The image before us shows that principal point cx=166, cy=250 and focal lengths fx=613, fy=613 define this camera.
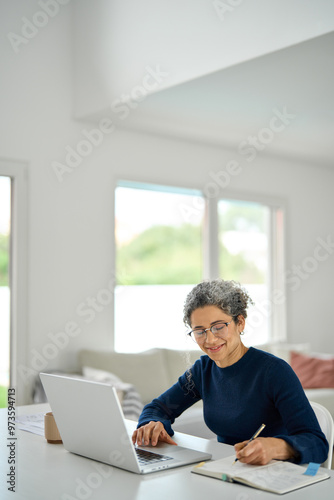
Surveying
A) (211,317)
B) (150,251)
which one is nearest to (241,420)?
(211,317)

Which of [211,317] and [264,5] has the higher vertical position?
[264,5]

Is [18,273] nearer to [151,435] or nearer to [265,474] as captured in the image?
[151,435]

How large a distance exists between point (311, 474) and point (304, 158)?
483 centimetres

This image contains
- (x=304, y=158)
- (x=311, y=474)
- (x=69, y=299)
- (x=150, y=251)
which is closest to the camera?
(x=311, y=474)

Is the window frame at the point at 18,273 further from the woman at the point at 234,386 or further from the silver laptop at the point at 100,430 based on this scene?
the silver laptop at the point at 100,430

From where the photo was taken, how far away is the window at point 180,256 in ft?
15.8

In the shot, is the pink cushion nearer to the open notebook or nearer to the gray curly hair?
the gray curly hair

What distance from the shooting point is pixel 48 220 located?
4.23 metres

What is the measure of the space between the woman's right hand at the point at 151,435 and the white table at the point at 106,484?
18 cm

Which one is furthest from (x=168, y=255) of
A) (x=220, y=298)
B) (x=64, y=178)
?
(x=220, y=298)

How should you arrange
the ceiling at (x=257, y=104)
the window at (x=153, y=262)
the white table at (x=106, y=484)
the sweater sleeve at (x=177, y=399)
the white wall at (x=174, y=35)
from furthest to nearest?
the window at (x=153, y=262)
the ceiling at (x=257, y=104)
the white wall at (x=174, y=35)
the sweater sleeve at (x=177, y=399)
the white table at (x=106, y=484)

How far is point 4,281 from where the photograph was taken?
4078mm

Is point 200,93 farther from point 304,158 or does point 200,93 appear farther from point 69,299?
point 304,158

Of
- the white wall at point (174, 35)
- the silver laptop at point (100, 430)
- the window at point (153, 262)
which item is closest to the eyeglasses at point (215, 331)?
the silver laptop at point (100, 430)
